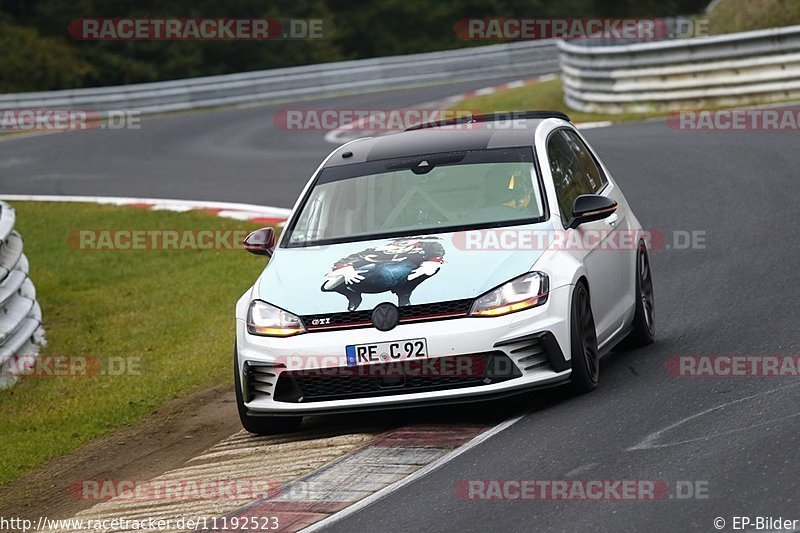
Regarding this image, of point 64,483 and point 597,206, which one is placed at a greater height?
point 597,206

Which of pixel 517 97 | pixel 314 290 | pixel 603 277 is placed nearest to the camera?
pixel 314 290

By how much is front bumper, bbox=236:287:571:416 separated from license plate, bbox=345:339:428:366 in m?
0.02

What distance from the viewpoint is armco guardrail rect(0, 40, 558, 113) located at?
3419 centimetres

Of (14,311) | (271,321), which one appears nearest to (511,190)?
(271,321)

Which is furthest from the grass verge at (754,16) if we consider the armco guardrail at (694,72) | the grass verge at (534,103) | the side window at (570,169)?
the side window at (570,169)

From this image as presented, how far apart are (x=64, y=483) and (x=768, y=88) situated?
15.7 meters

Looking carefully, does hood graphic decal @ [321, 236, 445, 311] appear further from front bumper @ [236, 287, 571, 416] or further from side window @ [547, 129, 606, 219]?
side window @ [547, 129, 606, 219]

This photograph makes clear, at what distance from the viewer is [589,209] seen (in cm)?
826

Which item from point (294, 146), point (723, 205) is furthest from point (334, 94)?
point (723, 205)

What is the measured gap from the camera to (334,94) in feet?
117

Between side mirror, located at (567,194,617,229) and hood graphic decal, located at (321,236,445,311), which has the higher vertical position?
side mirror, located at (567,194,617,229)

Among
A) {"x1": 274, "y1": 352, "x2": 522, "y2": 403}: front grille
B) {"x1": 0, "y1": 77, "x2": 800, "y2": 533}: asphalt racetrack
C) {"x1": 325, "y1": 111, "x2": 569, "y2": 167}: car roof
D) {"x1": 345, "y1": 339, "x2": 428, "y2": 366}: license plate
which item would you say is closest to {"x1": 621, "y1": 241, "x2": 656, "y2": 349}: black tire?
{"x1": 0, "y1": 77, "x2": 800, "y2": 533}: asphalt racetrack

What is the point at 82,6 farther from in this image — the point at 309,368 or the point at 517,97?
the point at 309,368

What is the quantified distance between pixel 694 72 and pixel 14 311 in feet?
45.2
